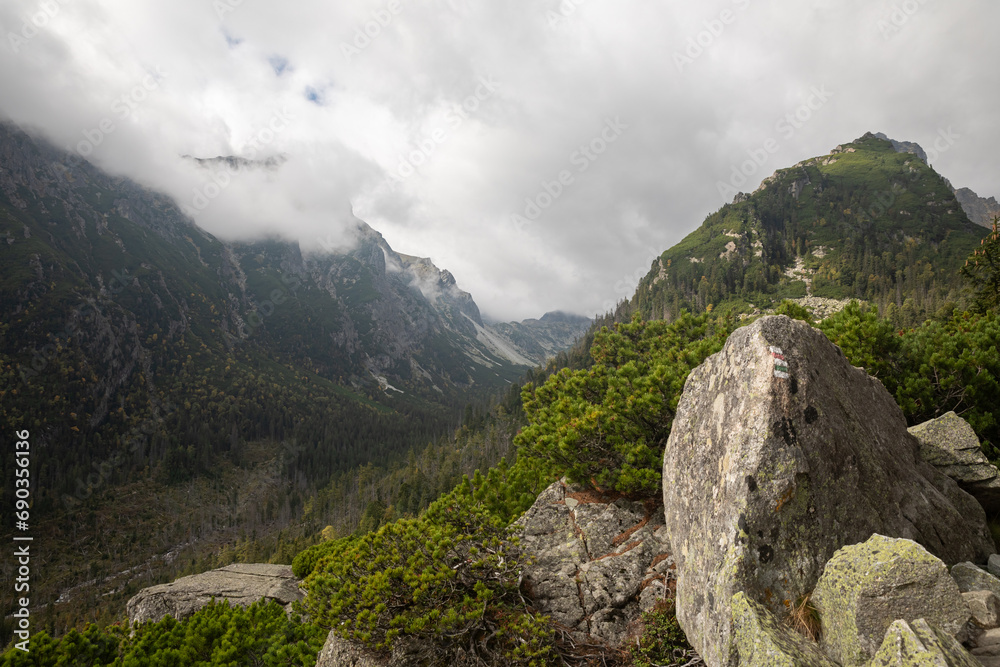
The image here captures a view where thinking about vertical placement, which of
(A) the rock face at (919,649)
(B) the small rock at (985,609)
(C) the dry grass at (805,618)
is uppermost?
(B) the small rock at (985,609)

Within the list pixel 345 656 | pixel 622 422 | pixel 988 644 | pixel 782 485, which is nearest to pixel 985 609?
pixel 988 644

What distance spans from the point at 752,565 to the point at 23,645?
1795 cm

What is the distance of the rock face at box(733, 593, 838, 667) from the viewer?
5.50 metres

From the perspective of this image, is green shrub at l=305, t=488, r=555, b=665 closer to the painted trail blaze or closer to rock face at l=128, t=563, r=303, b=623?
the painted trail blaze

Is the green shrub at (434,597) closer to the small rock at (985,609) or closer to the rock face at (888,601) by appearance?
the rock face at (888,601)

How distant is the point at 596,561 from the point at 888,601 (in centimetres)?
620

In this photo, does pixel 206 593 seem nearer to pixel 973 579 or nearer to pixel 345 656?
pixel 345 656

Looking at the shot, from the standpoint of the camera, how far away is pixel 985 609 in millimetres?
5988

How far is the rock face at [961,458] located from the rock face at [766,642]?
7544mm

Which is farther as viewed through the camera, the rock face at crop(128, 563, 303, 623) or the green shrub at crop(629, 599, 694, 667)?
the rock face at crop(128, 563, 303, 623)

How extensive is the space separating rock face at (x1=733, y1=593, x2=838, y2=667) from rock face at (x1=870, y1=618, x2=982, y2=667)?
900mm

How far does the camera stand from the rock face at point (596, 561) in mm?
9680

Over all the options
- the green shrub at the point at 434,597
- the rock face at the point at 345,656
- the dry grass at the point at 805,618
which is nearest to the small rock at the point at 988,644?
the dry grass at the point at 805,618

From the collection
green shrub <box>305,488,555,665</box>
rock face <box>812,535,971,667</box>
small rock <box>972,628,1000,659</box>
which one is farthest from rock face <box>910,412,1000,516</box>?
green shrub <box>305,488,555,665</box>
